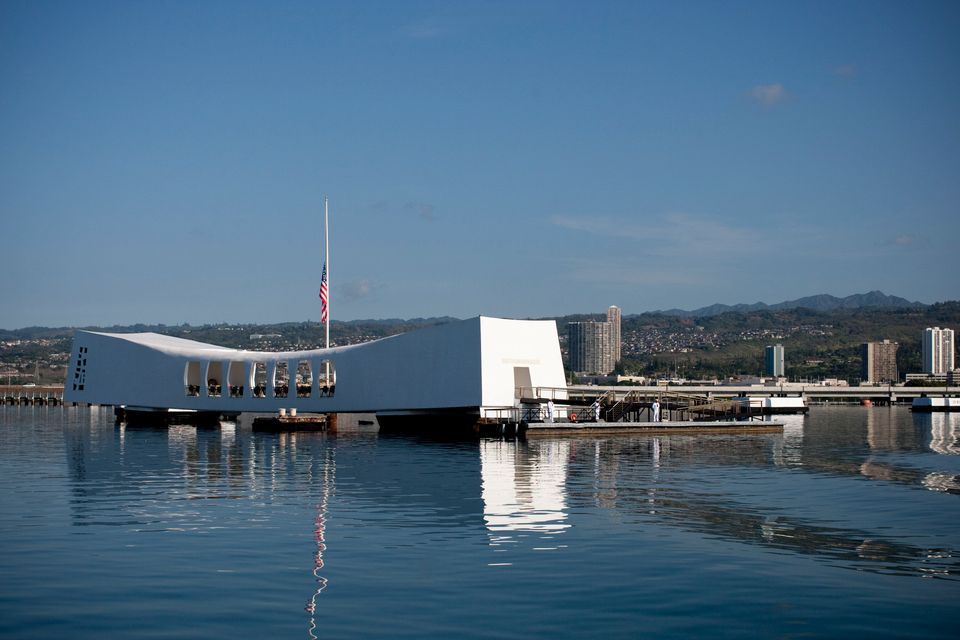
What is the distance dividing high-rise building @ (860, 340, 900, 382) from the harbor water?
17340 cm

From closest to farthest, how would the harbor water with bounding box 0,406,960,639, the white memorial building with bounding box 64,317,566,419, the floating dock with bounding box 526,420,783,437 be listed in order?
1. the harbor water with bounding box 0,406,960,639
2. the floating dock with bounding box 526,420,783,437
3. the white memorial building with bounding box 64,317,566,419

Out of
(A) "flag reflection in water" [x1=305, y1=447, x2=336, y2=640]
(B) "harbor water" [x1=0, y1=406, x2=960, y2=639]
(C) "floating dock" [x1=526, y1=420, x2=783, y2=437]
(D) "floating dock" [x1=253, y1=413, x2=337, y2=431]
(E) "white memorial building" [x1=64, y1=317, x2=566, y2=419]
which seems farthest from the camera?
(D) "floating dock" [x1=253, y1=413, x2=337, y2=431]

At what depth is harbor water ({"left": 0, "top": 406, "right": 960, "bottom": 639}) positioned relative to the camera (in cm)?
1052

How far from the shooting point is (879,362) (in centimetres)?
19600

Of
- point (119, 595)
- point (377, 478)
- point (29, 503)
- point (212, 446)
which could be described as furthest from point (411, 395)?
point (119, 595)

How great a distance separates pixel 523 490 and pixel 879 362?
190227mm

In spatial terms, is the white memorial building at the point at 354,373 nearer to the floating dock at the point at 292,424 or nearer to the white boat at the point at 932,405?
the floating dock at the point at 292,424

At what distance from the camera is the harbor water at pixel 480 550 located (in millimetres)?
10516

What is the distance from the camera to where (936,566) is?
13.2 metres

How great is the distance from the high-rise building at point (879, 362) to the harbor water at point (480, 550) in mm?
173400

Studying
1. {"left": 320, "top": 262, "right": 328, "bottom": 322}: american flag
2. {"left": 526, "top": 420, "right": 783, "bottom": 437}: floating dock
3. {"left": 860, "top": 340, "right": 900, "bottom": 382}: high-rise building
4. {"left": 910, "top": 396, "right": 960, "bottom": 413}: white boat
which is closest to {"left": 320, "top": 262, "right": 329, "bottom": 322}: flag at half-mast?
{"left": 320, "top": 262, "right": 328, "bottom": 322}: american flag

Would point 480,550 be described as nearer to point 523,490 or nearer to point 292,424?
point 523,490

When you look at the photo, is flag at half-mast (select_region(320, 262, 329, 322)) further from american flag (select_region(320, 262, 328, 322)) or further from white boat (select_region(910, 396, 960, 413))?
white boat (select_region(910, 396, 960, 413))

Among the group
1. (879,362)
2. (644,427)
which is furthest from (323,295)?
(879,362)
